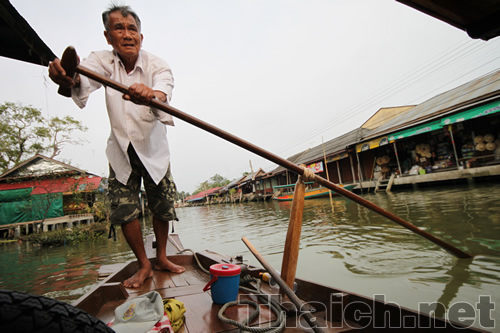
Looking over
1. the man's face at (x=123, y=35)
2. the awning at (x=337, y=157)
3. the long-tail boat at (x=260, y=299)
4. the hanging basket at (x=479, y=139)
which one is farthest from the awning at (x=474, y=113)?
the man's face at (x=123, y=35)

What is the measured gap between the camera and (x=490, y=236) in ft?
11.2

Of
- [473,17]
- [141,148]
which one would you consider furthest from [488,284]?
[141,148]

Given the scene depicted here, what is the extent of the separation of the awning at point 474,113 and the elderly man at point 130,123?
10.6 meters

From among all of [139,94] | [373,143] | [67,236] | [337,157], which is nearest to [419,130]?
[373,143]

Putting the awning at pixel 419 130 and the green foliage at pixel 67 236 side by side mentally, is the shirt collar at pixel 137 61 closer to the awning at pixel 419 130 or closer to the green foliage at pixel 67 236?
the green foliage at pixel 67 236

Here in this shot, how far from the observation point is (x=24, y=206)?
11664mm

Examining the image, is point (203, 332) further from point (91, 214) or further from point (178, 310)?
point (91, 214)

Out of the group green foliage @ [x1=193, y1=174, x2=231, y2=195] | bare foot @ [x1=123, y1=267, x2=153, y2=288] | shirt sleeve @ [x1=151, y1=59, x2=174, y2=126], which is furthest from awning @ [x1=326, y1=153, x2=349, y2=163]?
green foliage @ [x1=193, y1=174, x2=231, y2=195]

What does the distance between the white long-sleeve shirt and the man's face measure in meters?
0.08

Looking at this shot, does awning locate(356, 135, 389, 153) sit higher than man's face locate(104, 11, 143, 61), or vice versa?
awning locate(356, 135, 389, 153)

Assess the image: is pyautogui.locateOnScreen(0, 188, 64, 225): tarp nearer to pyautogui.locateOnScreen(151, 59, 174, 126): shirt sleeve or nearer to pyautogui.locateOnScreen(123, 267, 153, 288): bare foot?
pyautogui.locateOnScreen(123, 267, 153, 288): bare foot

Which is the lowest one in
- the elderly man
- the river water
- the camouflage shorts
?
the river water

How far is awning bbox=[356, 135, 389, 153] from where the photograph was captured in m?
12.4

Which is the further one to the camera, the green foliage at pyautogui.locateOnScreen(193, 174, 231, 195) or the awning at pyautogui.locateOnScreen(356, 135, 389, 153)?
the green foliage at pyautogui.locateOnScreen(193, 174, 231, 195)
